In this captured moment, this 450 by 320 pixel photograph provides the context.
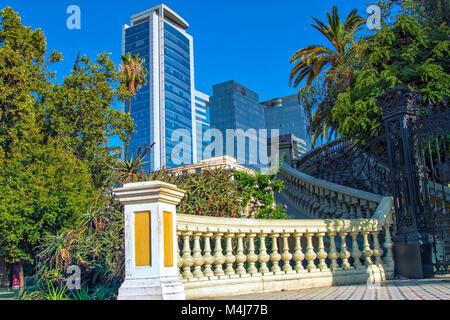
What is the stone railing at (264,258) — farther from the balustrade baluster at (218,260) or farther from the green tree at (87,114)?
the green tree at (87,114)

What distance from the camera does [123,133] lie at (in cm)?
2916

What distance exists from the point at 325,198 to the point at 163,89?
163 meters

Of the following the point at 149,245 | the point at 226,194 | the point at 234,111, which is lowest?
the point at 149,245

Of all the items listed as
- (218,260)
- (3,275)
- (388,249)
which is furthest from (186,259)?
(3,275)

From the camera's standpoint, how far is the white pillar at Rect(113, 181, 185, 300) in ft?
16.6

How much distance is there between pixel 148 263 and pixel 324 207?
9041mm

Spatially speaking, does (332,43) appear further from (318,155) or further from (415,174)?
(415,174)

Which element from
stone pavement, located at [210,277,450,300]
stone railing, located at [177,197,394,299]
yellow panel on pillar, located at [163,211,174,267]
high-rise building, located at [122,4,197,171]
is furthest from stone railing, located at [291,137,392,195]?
high-rise building, located at [122,4,197,171]

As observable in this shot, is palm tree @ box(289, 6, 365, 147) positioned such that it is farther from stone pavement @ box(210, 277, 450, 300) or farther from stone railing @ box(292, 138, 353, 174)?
stone pavement @ box(210, 277, 450, 300)

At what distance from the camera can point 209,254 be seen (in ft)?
20.9

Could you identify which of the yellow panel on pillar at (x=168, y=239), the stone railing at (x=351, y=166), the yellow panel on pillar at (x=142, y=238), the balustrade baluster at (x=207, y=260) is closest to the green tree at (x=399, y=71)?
the stone railing at (x=351, y=166)

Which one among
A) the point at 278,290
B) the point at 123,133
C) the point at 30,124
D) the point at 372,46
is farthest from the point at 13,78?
the point at 278,290

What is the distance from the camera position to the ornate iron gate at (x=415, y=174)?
853 centimetres
